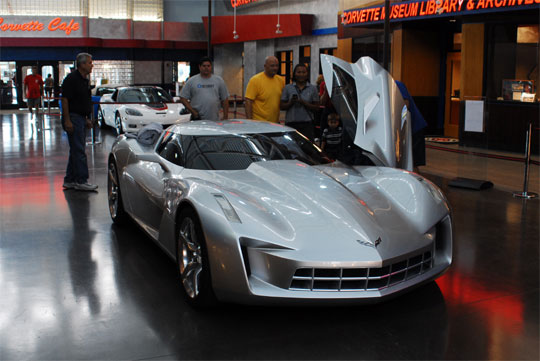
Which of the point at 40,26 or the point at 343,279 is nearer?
the point at 343,279

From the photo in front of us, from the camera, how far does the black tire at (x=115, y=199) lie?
21.2ft

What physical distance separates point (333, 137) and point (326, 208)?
4287 millimetres

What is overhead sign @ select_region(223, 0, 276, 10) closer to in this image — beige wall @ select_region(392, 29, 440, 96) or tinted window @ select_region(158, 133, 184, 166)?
beige wall @ select_region(392, 29, 440, 96)

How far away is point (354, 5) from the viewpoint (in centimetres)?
1969

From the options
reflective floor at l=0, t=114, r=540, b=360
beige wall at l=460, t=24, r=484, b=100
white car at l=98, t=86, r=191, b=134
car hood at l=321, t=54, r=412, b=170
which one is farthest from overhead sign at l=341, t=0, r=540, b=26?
car hood at l=321, t=54, r=412, b=170

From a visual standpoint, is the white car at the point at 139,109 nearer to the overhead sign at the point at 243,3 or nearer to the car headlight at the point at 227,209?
the car headlight at the point at 227,209

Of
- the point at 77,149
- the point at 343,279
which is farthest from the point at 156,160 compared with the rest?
the point at 77,149

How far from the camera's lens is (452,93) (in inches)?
690

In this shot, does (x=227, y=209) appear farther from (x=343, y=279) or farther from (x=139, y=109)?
(x=139, y=109)

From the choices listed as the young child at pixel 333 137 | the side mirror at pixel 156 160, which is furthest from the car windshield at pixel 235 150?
the young child at pixel 333 137

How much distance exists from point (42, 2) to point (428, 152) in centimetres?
2691

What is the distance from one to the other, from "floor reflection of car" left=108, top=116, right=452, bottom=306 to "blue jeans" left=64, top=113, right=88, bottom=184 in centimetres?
310

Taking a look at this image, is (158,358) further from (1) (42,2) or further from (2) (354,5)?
(1) (42,2)

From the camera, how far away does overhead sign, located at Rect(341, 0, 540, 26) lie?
13281mm
